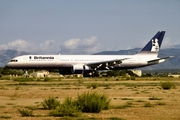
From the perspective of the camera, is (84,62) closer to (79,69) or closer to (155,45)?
(79,69)

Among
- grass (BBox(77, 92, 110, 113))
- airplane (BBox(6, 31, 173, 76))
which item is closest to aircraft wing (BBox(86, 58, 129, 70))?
airplane (BBox(6, 31, 173, 76))

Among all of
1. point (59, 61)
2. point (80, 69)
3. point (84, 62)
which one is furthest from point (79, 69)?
point (59, 61)

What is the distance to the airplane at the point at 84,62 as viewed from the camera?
273 ft

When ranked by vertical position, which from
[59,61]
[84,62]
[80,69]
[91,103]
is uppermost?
[59,61]

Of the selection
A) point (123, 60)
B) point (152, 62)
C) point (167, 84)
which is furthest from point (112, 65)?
point (167, 84)

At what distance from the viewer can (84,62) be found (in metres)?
86.9

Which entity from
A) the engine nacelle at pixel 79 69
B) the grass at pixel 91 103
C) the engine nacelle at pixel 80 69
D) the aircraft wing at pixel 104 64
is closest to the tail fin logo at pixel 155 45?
the aircraft wing at pixel 104 64

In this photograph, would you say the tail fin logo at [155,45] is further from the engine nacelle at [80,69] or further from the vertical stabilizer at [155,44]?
the engine nacelle at [80,69]

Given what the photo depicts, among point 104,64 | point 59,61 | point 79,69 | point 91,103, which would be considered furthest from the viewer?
point 104,64

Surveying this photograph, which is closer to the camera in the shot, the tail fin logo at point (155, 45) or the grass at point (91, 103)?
the grass at point (91, 103)

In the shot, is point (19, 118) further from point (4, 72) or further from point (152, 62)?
point (4, 72)

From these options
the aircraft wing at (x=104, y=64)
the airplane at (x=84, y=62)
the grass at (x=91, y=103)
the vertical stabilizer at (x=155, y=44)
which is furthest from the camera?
the vertical stabilizer at (x=155, y=44)

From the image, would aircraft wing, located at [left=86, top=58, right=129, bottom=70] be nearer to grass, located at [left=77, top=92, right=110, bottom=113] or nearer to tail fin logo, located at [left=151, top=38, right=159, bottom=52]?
tail fin logo, located at [left=151, top=38, right=159, bottom=52]

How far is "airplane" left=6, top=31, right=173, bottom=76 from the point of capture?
83.1 meters
